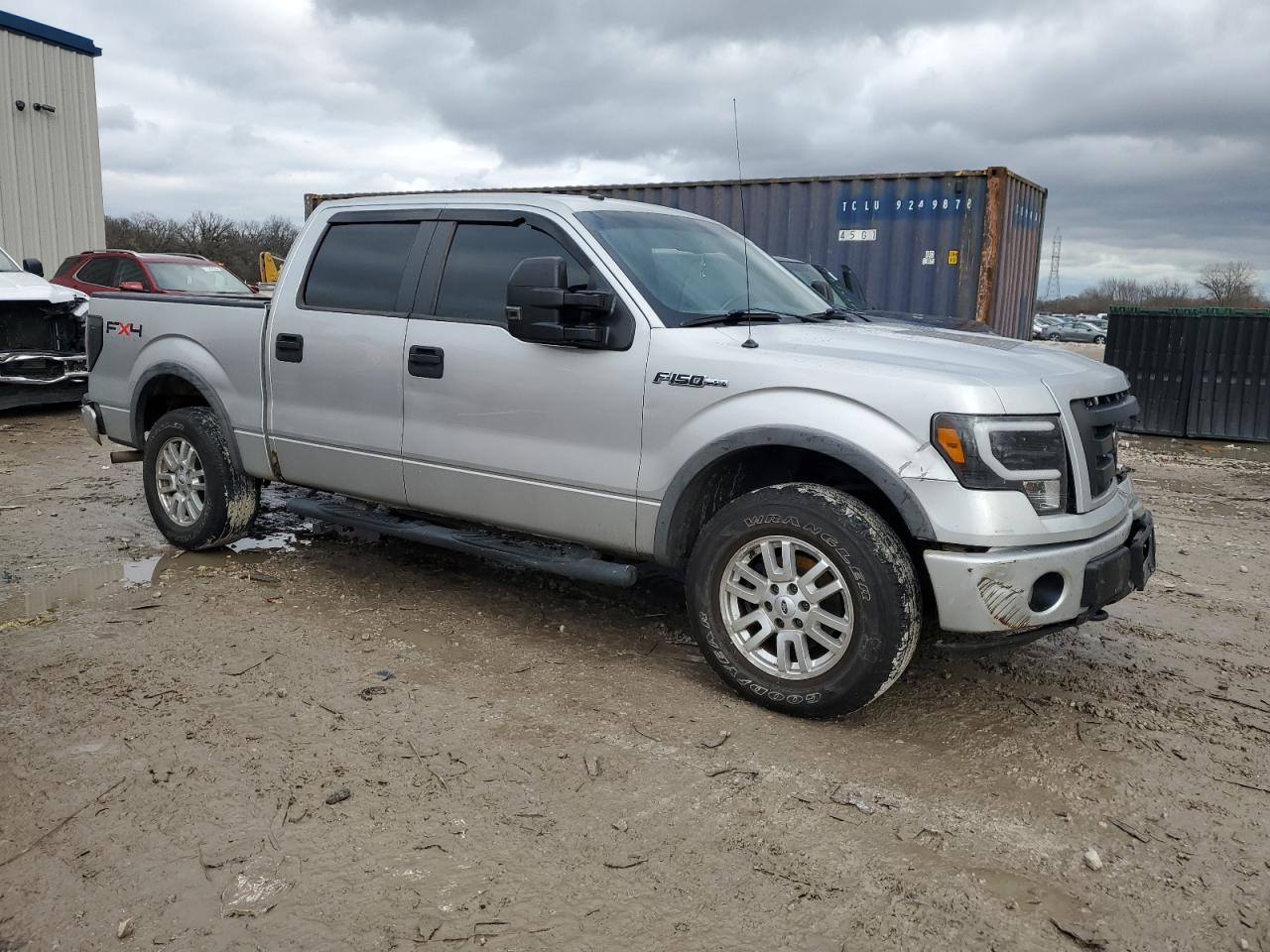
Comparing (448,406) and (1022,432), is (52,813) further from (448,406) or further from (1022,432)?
(1022,432)

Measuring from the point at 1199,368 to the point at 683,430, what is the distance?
10.4 meters

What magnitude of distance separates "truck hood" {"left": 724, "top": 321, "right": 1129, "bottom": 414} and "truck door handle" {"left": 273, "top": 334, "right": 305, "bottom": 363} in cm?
230

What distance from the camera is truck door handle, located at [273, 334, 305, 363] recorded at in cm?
510

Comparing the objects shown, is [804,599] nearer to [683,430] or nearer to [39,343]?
[683,430]

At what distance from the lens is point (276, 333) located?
520 centimetres

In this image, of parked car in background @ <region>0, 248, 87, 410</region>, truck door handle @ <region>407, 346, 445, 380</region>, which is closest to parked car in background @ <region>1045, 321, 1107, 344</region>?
parked car in background @ <region>0, 248, 87, 410</region>

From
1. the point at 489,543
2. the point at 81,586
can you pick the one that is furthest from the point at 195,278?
the point at 489,543

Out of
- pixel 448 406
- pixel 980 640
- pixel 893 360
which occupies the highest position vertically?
pixel 893 360

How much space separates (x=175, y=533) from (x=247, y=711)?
95.9 inches

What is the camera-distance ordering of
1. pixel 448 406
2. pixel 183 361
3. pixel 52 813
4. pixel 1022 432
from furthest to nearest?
pixel 183 361
pixel 448 406
pixel 1022 432
pixel 52 813

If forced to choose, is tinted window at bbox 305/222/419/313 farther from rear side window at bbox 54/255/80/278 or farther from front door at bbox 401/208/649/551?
rear side window at bbox 54/255/80/278

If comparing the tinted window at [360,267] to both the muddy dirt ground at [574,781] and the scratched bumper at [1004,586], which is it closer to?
the muddy dirt ground at [574,781]

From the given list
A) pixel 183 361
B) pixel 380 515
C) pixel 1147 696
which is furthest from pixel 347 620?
pixel 1147 696

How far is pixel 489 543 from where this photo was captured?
4.56 m
